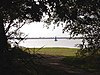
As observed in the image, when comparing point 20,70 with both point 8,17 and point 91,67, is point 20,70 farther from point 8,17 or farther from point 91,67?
point 91,67

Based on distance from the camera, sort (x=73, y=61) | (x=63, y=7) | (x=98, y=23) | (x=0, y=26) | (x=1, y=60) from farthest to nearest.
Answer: (x=73, y=61), (x=98, y=23), (x=63, y=7), (x=0, y=26), (x=1, y=60)

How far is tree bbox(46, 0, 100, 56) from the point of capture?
10.9m

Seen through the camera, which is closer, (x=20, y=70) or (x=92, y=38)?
(x=20, y=70)

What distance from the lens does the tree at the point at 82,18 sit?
10.9m

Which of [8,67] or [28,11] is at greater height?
[28,11]

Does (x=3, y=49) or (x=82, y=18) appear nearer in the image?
(x=3, y=49)

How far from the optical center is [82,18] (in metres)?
13.4

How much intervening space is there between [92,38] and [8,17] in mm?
4640

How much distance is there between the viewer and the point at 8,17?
1129 cm

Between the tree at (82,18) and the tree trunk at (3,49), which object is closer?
the tree trunk at (3,49)

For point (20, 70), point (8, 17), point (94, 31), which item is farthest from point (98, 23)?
point (20, 70)

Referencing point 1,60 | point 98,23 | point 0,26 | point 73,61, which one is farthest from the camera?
point 73,61

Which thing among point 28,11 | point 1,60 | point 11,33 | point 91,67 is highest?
point 28,11

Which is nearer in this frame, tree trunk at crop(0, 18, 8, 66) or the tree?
tree trunk at crop(0, 18, 8, 66)
